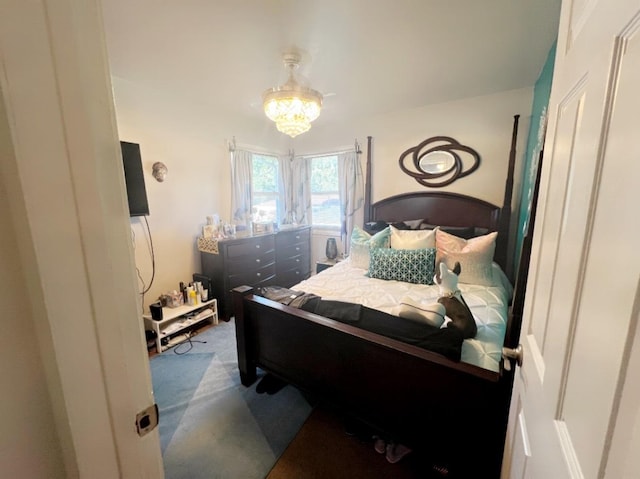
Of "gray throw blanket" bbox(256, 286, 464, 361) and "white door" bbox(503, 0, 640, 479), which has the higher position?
"white door" bbox(503, 0, 640, 479)

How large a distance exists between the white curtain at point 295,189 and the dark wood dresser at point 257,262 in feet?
1.02

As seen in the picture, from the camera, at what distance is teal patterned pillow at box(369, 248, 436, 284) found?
2.29 metres

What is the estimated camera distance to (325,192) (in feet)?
13.1

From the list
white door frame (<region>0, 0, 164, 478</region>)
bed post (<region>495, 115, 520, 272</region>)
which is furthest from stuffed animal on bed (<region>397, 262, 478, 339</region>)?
bed post (<region>495, 115, 520, 272</region>)

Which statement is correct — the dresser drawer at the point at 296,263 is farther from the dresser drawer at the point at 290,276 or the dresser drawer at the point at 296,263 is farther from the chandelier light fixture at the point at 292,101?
the chandelier light fixture at the point at 292,101

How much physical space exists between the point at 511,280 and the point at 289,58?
2.84 m

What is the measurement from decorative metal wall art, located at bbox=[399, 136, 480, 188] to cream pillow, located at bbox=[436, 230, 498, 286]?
3.08 ft

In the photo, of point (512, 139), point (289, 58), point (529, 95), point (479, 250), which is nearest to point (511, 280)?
point (479, 250)

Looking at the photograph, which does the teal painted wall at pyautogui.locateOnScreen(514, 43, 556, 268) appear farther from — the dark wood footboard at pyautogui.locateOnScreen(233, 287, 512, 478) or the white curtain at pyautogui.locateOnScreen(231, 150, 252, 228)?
the white curtain at pyautogui.locateOnScreen(231, 150, 252, 228)

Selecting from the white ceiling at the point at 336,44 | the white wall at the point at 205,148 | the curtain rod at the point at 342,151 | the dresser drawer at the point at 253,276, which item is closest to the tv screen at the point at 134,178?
the white wall at the point at 205,148

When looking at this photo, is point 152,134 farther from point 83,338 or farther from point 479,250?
point 479,250

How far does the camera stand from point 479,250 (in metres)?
2.27

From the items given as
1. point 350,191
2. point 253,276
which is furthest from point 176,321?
point 350,191

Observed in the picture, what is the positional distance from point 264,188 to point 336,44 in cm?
233
